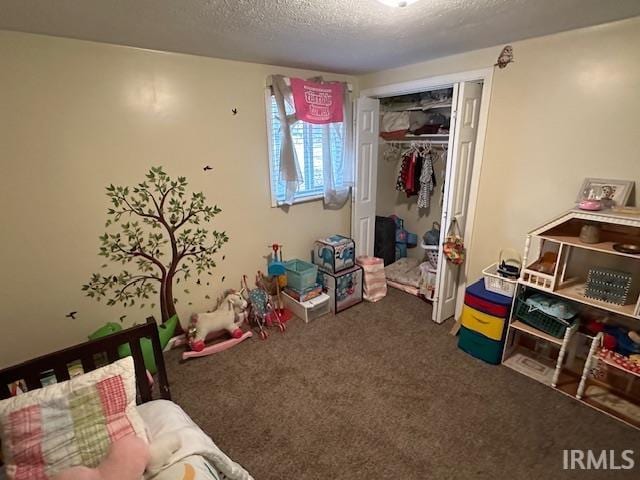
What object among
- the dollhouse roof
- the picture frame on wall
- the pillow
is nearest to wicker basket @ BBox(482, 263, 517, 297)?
the dollhouse roof

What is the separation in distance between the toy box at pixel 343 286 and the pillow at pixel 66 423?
2.03 metres

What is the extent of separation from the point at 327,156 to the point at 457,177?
1246 millimetres

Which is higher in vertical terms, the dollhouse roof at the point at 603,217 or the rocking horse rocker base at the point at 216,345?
the dollhouse roof at the point at 603,217

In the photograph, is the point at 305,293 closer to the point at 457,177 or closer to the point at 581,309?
the point at 457,177

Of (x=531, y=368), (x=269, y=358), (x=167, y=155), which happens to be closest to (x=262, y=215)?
(x=167, y=155)

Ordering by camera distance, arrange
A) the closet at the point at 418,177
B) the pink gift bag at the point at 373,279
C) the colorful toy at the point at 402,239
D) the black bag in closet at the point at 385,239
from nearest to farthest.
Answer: the closet at the point at 418,177 → the pink gift bag at the point at 373,279 → the black bag in closet at the point at 385,239 → the colorful toy at the point at 402,239

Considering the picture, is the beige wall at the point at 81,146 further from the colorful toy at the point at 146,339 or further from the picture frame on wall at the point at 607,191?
the picture frame on wall at the point at 607,191

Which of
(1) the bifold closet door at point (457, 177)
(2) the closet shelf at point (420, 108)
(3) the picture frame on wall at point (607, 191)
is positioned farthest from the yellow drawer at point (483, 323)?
(2) the closet shelf at point (420, 108)

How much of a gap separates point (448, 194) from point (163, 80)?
2.33 m

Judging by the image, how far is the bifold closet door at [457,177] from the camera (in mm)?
2393

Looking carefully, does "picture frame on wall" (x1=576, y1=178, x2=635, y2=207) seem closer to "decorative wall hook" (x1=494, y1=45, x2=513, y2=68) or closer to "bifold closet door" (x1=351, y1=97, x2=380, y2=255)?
"decorative wall hook" (x1=494, y1=45, x2=513, y2=68)

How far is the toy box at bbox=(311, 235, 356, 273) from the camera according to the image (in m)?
3.07

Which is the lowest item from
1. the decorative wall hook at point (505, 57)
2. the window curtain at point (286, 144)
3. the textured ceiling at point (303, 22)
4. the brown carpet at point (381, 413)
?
the brown carpet at point (381, 413)

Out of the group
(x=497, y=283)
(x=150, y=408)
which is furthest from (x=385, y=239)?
(x=150, y=408)
